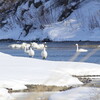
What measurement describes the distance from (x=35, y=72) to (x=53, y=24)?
5398cm

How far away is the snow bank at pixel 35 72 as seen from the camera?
43.7 feet

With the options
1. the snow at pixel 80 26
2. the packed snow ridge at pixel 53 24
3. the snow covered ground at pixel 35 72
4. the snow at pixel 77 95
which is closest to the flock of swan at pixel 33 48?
the snow covered ground at pixel 35 72

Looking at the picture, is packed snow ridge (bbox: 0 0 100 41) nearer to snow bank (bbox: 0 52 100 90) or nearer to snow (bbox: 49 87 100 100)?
snow bank (bbox: 0 52 100 90)

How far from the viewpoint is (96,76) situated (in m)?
16.0

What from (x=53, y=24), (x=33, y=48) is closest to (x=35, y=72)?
(x=33, y=48)

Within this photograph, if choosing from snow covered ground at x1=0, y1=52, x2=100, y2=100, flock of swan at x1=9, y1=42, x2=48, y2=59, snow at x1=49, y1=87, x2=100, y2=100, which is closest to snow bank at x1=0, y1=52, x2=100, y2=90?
snow covered ground at x1=0, y1=52, x2=100, y2=100

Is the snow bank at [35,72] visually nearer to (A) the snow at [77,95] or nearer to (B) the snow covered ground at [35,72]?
(B) the snow covered ground at [35,72]

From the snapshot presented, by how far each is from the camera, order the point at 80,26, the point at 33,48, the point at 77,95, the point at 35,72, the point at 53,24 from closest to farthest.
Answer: the point at 77,95 < the point at 35,72 < the point at 33,48 < the point at 80,26 < the point at 53,24

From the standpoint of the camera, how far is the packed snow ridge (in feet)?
208

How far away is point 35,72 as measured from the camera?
49.2ft

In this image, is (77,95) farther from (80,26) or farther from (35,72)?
(80,26)

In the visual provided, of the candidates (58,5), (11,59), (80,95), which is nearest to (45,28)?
(58,5)

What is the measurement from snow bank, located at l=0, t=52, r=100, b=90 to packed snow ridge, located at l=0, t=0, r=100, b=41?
41.1 m

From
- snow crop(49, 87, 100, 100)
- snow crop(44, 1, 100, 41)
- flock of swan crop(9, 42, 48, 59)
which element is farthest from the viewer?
snow crop(44, 1, 100, 41)
